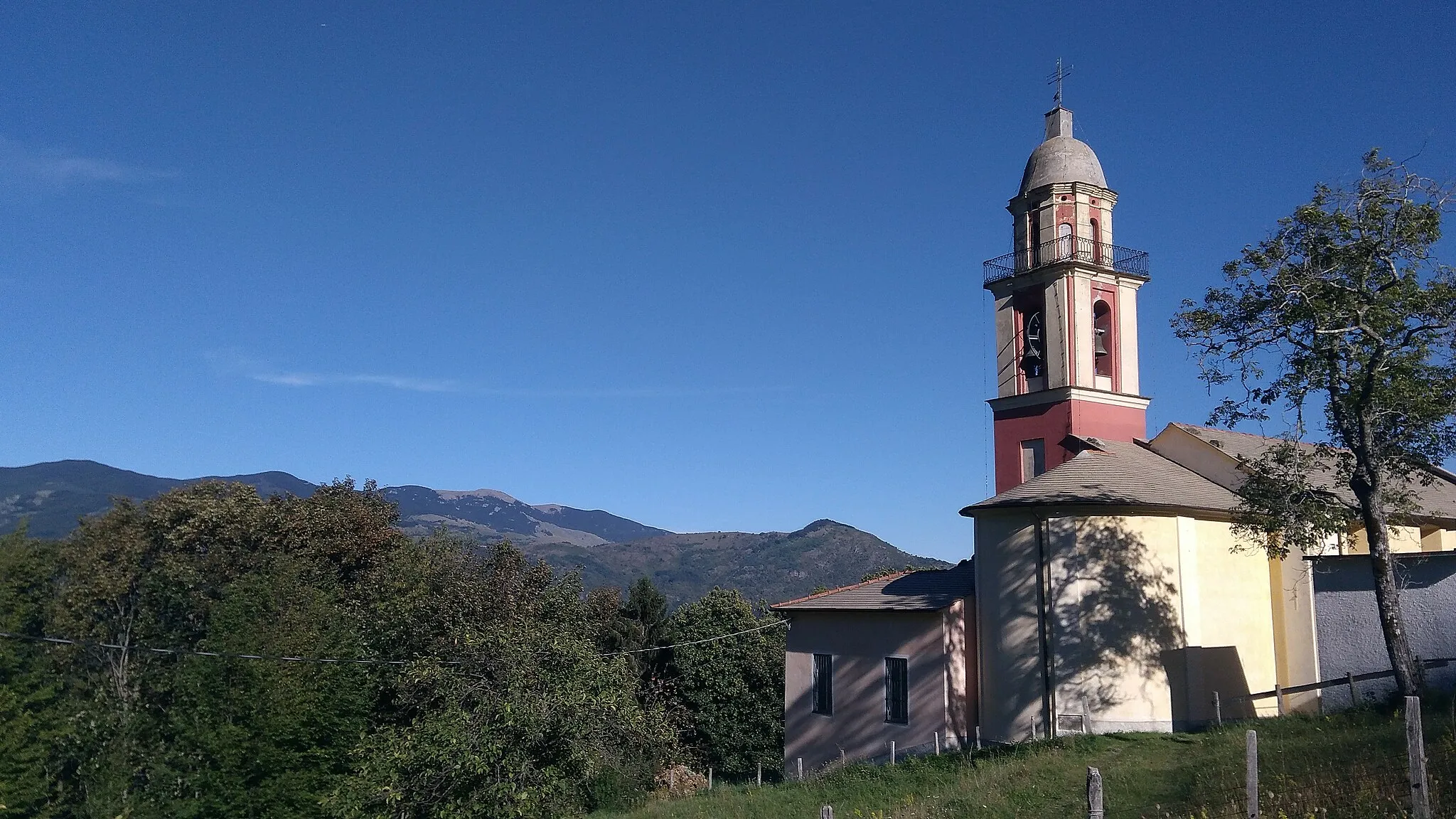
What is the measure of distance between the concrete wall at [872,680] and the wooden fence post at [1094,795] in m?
17.5

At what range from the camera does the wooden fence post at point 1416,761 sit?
400 inches

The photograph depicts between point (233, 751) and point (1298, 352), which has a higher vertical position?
point (1298, 352)

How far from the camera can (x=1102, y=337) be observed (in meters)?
32.2

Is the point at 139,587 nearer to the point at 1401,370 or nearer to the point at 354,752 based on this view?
the point at 354,752

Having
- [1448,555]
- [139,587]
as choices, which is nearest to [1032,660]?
[1448,555]

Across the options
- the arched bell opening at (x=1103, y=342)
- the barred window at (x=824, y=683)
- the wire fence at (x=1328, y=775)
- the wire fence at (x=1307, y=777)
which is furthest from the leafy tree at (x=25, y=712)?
the arched bell opening at (x=1103, y=342)

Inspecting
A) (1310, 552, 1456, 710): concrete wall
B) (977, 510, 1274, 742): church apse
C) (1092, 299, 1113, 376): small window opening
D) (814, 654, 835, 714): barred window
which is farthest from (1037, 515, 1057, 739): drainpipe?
(1092, 299, 1113, 376): small window opening

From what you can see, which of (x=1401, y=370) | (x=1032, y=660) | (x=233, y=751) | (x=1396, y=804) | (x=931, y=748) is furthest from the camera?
(x=233, y=751)

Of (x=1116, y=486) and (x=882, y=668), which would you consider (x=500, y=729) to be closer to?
(x=882, y=668)

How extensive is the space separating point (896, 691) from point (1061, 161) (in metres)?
16.8

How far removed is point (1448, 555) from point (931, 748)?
12.3m

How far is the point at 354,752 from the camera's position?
89.9 ft

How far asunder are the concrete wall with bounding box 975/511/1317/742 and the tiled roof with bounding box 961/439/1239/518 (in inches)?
19.3

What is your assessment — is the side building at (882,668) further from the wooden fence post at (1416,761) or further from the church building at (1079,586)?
the wooden fence post at (1416,761)
